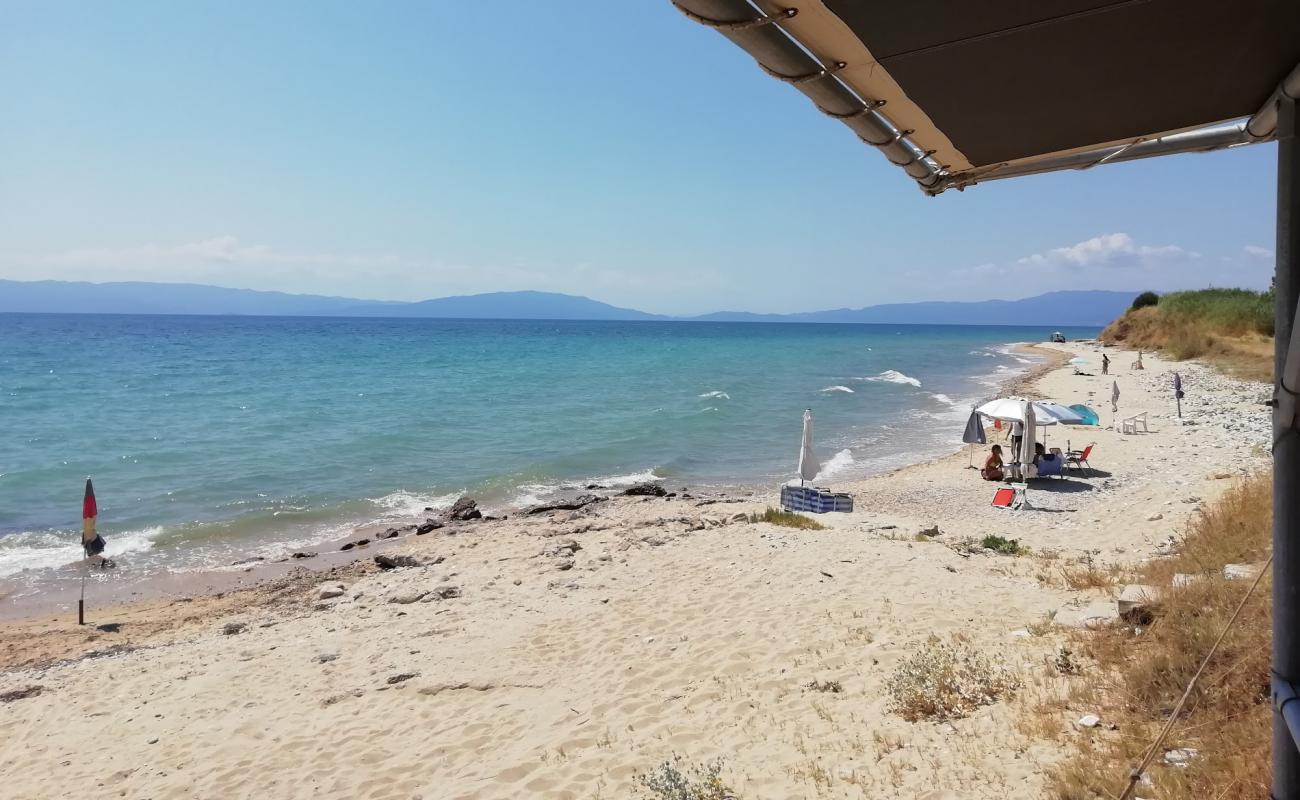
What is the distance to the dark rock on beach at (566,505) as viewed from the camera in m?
16.6

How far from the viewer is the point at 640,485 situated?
18.5 meters

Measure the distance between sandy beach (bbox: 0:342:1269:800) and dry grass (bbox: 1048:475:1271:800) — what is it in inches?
12.9

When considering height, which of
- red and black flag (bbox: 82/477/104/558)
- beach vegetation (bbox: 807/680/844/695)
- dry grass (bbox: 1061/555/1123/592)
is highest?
dry grass (bbox: 1061/555/1123/592)

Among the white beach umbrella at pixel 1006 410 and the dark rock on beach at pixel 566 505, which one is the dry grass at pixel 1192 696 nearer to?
the white beach umbrella at pixel 1006 410

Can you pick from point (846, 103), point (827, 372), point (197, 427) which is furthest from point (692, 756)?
point (827, 372)

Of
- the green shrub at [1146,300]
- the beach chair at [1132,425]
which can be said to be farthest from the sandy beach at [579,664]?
the green shrub at [1146,300]

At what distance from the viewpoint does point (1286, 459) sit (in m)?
2.00

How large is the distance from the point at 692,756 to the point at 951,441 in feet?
74.5

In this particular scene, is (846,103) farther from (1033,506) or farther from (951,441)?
(951,441)

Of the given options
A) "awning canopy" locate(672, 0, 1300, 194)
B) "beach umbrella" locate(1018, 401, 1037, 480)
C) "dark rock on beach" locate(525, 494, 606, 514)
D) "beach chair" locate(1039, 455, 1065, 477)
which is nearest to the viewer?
"awning canopy" locate(672, 0, 1300, 194)

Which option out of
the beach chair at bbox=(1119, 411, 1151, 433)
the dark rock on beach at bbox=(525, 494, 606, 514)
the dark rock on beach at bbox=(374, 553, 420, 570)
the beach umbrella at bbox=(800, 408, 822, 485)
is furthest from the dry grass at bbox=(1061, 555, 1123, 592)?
the beach chair at bbox=(1119, 411, 1151, 433)

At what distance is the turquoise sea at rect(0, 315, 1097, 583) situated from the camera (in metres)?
16.5

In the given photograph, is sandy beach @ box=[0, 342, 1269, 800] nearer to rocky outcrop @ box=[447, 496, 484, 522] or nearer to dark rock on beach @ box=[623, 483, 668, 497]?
rocky outcrop @ box=[447, 496, 484, 522]

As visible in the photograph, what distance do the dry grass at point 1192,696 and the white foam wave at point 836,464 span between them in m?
14.7
